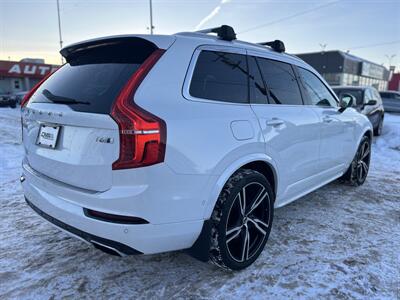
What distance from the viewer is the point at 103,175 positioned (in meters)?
2.01

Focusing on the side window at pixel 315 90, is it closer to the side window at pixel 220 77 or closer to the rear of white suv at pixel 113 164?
the side window at pixel 220 77

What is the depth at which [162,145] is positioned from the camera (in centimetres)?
195

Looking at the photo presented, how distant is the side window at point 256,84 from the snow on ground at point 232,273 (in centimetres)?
137

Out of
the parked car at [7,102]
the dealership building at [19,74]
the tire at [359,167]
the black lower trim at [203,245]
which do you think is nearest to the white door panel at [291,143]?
the black lower trim at [203,245]

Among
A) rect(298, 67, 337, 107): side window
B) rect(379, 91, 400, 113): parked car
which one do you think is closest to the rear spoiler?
rect(298, 67, 337, 107): side window

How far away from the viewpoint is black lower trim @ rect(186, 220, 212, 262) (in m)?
2.28

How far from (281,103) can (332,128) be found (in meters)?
1.15

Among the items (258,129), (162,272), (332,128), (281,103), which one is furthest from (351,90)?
(162,272)

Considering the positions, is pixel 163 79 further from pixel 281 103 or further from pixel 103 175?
pixel 281 103

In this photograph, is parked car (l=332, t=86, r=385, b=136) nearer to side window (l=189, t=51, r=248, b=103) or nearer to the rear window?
side window (l=189, t=51, r=248, b=103)

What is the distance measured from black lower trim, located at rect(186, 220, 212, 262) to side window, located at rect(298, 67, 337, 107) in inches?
83.6

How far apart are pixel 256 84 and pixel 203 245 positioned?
146cm

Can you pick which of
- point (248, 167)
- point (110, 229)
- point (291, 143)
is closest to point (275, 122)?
point (291, 143)

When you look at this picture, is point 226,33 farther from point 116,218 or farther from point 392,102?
point 392,102
